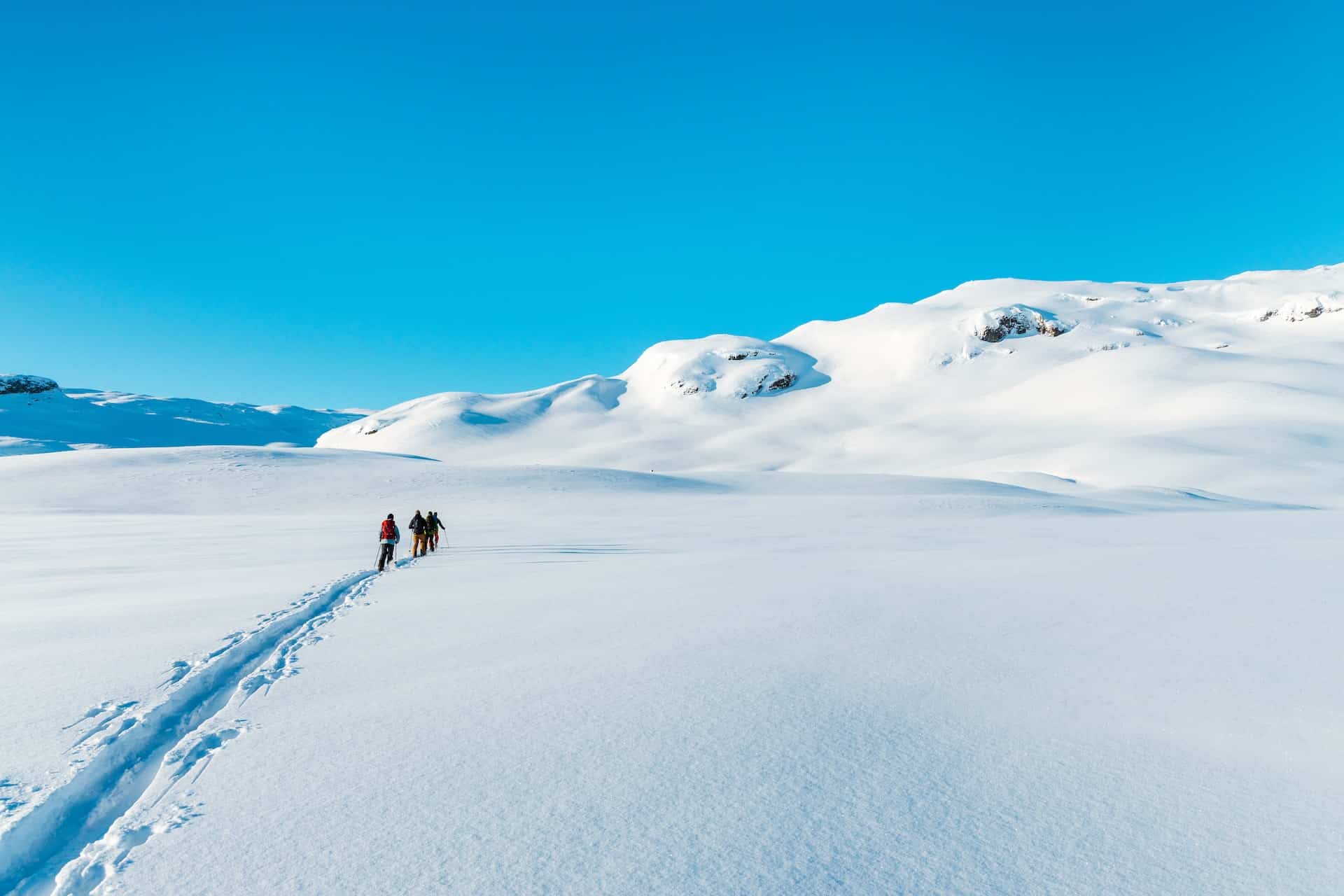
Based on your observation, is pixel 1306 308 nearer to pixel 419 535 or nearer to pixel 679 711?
pixel 419 535

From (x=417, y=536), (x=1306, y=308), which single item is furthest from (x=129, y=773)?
(x=1306, y=308)

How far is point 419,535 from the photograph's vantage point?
18.5 meters

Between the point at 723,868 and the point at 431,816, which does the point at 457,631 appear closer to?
the point at 431,816

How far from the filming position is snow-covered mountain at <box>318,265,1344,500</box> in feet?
212

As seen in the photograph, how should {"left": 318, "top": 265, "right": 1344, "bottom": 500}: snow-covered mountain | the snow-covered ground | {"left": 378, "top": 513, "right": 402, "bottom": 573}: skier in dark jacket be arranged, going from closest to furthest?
the snow-covered ground, {"left": 378, "top": 513, "right": 402, "bottom": 573}: skier in dark jacket, {"left": 318, "top": 265, "right": 1344, "bottom": 500}: snow-covered mountain

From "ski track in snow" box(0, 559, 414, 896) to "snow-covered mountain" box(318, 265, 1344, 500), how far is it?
5955 cm

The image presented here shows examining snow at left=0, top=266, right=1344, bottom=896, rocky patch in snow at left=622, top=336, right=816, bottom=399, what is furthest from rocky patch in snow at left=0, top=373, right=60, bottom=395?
snow at left=0, top=266, right=1344, bottom=896

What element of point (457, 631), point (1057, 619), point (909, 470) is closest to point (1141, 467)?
point (909, 470)

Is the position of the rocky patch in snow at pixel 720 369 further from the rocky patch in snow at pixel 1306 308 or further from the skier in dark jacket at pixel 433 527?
the skier in dark jacket at pixel 433 527

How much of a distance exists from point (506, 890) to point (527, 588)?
29.3ft

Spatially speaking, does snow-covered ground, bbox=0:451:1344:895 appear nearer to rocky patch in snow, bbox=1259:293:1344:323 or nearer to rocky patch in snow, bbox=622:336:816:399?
rocky patch in snow, bbox=622:336:816:399

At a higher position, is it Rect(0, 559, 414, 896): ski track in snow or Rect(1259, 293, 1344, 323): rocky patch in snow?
Rect(1259, 293, 1344, 323): rocky patch in snow

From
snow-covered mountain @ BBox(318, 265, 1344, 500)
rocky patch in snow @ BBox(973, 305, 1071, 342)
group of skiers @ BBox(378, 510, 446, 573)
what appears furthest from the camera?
rocky patch in snow @ BBox(973, 305, 1071, 342)

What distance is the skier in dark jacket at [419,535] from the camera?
59.6 feet
